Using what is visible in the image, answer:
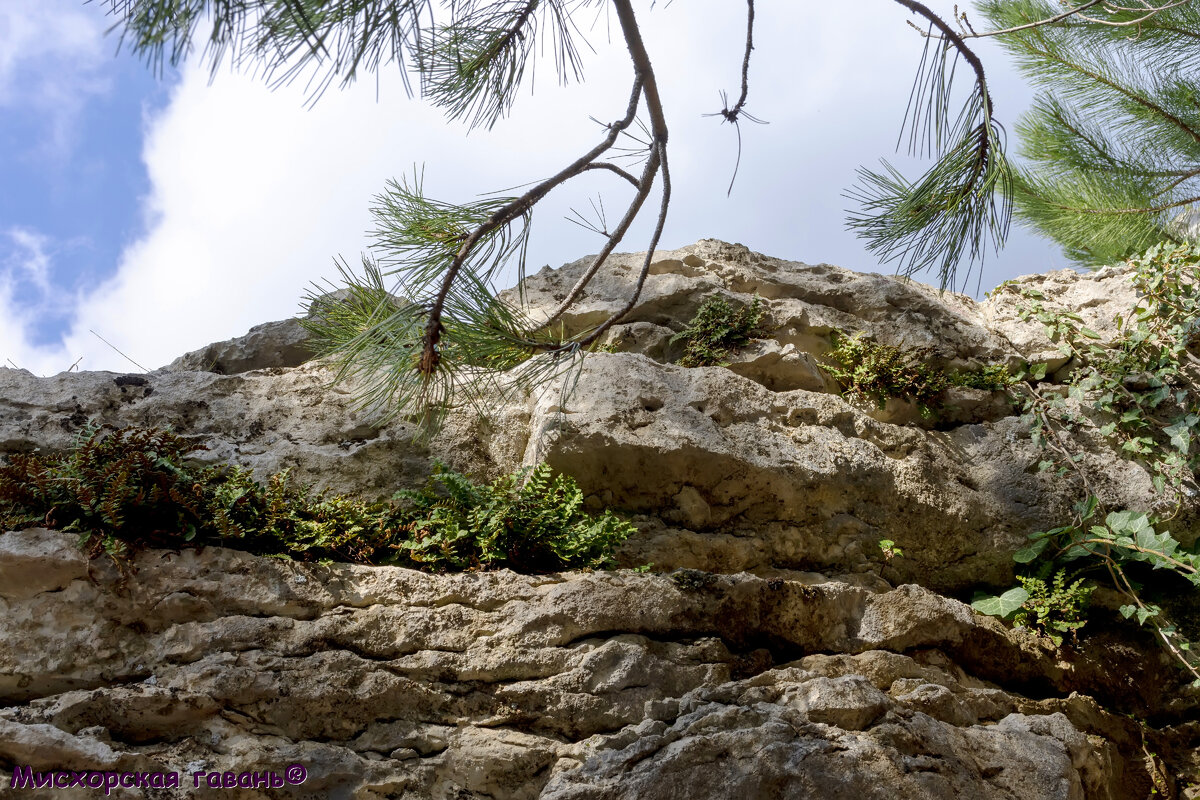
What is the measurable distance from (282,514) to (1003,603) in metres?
3.28

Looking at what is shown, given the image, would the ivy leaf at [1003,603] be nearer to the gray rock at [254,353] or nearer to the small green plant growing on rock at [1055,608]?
the small green plant growing on rock at [1055,608]

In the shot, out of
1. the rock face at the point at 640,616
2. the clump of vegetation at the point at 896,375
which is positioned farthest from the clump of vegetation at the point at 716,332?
the clump of vegetation at the point at 896,375

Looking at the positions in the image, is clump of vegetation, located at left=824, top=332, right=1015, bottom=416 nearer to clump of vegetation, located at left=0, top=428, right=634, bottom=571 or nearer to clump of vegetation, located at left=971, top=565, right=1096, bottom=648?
clump of vegetation, located at left=971, top=565, right=1096, bottom=648

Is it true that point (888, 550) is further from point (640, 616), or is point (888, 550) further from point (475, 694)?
point (475, 694)

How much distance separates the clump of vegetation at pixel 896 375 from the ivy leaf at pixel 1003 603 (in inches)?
42.3

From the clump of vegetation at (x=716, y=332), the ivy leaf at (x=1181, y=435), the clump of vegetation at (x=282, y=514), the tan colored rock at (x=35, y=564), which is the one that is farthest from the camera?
the clump of vegetation at (x=716, y=332)

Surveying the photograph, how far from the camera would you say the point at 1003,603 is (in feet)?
13.7

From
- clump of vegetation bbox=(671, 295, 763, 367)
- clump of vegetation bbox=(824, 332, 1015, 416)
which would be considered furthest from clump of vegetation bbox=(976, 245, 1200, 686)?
clump of vegetation bbox=(671, 295, 763, 367)

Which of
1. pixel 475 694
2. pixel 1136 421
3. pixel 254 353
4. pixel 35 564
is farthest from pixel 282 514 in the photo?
pixel 1136 421

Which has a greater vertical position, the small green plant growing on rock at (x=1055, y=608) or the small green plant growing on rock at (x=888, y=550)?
the small green plant growing on rock at (x=888, y=550)

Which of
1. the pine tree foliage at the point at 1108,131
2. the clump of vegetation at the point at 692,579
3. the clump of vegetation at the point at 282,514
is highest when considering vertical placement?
the pine tree foliage at the point at 1108,131

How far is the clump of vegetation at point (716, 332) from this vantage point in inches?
192

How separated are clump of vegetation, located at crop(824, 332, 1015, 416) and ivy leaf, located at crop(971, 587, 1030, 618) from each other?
1.07 metres

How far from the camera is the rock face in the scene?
9.20ft
